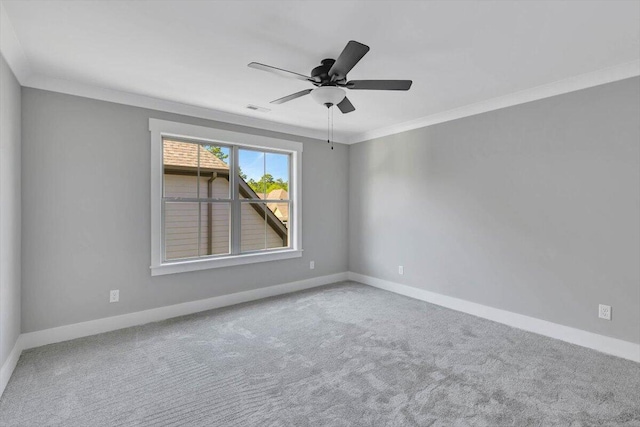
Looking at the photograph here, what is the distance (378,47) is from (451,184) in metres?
2.21

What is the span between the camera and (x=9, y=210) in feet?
7.94

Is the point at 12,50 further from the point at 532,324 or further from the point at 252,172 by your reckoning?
the point at 532,324

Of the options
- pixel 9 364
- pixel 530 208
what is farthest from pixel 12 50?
pixel 530 208

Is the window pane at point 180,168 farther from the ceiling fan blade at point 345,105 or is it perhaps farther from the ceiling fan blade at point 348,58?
the ceiling fan blade at point 348,58

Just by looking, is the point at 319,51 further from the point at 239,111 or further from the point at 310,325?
the point at 310,325

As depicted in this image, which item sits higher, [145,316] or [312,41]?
[312,41]

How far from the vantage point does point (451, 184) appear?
396 cm

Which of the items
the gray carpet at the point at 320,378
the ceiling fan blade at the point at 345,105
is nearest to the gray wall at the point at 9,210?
the gray carpet at the point at 320,378

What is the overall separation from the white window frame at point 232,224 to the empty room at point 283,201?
0.10ft

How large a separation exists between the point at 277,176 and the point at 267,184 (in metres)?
0.22

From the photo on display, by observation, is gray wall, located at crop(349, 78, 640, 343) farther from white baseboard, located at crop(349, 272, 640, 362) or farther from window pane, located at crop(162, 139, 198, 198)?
window pane, located at crop(162, 139, 198, 198)

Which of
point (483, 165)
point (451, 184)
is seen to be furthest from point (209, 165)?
point (483, 165)

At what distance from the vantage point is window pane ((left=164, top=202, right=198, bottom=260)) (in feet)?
12.2

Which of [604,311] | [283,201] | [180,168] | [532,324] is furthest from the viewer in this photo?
[283,201]
